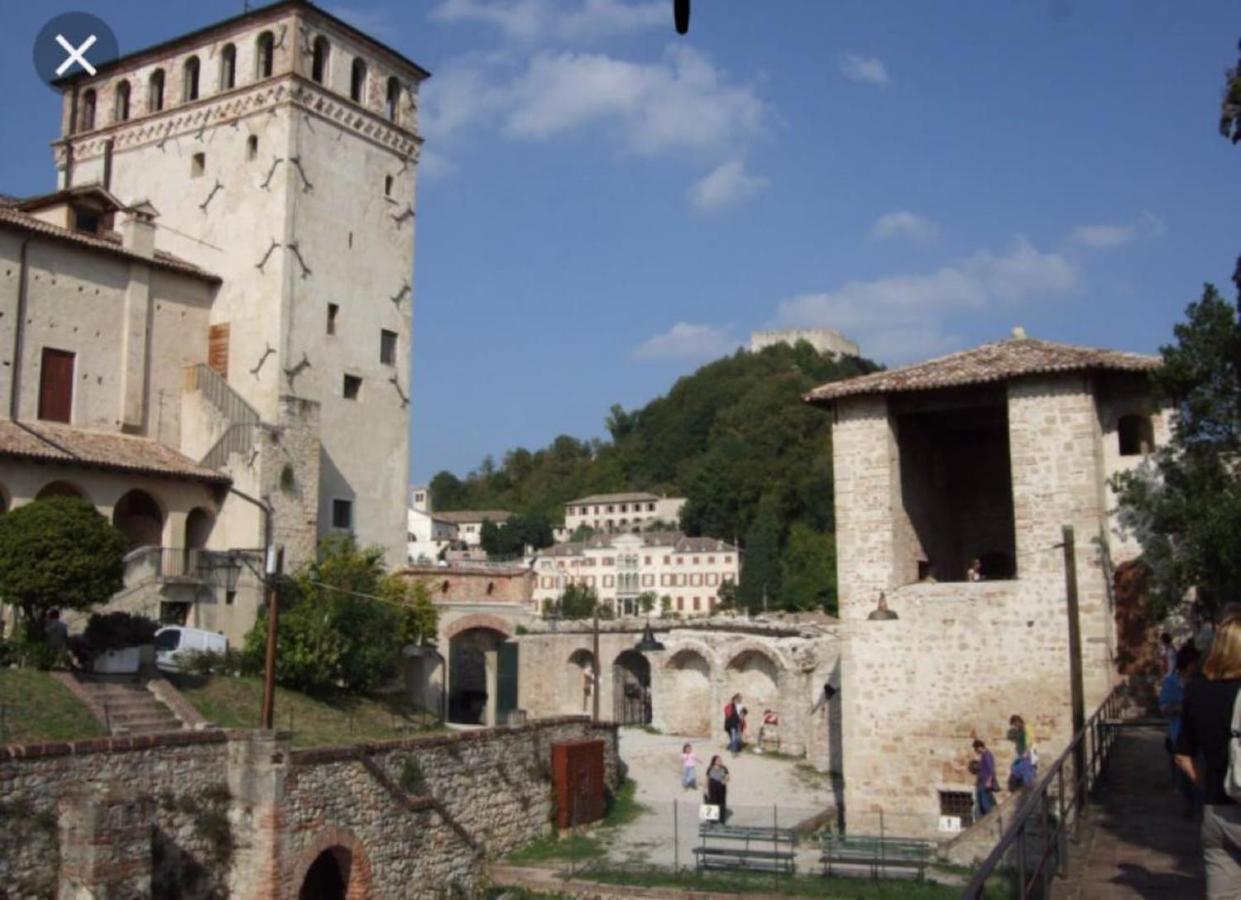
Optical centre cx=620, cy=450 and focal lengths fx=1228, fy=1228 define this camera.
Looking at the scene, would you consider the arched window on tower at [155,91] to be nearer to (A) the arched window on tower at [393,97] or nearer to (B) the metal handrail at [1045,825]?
(A) the arched window on tower at [393,97]

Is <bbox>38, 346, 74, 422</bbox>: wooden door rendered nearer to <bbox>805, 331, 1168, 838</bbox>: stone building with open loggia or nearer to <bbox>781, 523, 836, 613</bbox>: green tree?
<bbox>805, 331, 1168, 838</bbox>: stone building with open loggia

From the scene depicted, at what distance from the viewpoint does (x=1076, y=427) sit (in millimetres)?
21125

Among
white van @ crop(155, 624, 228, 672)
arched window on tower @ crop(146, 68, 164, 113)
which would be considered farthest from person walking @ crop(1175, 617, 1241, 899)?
arched window on tower @ crop(146, 68, 164, 113)

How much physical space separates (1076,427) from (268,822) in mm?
14528

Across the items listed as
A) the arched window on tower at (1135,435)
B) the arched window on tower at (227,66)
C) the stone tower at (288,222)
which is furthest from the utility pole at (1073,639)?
the arched window on tower at (227,66)

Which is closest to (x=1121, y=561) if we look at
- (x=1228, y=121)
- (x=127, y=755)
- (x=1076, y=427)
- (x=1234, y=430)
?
(x=1076, y=427)

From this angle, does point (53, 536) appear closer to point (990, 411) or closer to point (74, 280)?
point (74, 280)

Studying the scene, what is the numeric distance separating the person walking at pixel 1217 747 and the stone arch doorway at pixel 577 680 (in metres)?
37.6

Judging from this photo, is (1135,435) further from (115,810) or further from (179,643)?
(179,643)

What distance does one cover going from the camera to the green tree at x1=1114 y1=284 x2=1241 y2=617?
55.1 ft

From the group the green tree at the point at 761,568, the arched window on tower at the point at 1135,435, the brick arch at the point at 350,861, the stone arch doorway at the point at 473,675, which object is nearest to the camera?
the brick arch at the point at 350,861

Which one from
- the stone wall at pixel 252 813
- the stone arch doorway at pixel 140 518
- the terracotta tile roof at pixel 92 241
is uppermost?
the terracotta tile roof at pixel 92 241

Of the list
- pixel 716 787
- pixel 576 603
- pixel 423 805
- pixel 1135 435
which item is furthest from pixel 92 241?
pixel 576 603

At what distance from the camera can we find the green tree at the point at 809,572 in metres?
84.0
